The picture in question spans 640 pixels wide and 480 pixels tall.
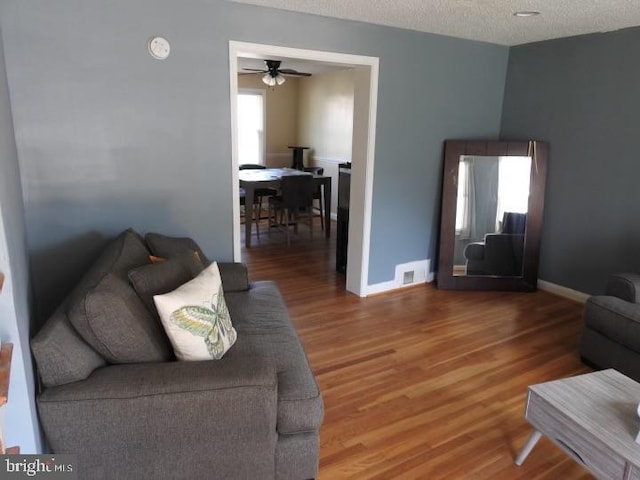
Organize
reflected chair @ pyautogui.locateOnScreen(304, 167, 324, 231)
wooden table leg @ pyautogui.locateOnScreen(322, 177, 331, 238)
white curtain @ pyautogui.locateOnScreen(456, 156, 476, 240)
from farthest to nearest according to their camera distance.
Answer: reflected chair @ pyautogui.locateOnScreen(304, 167, 324, 231), wooden table leg @ pyautogui.locateOnScreen(322, 177, 331, 238), white curtain @ pyautogui.locateOnScreen(456, 156, 476, 240)

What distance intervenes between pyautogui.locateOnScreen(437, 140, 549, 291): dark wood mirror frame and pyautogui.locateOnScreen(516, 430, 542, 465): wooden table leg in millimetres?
2214

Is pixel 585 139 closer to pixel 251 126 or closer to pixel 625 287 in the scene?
pixel 625 287

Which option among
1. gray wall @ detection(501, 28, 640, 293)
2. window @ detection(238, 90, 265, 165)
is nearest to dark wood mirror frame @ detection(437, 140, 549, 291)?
gray wall @ detection(501, 28, 640, 293)

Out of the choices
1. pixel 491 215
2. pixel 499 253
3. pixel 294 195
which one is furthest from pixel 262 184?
pixel 499 253

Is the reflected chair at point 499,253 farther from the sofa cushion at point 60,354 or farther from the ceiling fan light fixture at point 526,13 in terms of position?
the sofa cushion at point 60,354

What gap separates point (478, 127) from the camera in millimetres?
4203

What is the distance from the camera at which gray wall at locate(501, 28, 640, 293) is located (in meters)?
3.43

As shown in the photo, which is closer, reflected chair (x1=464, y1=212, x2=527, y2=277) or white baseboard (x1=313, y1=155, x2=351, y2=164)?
reflected chair (x1=464, y1=212, x2=527, y2=277)

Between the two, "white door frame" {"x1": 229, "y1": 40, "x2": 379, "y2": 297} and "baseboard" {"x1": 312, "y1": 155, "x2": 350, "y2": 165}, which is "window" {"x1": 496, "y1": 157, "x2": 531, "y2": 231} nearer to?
"white door frame" {"x1": 229, "y1": 40, "x2": 379, "y2": 297}

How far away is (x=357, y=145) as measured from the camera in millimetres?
3725

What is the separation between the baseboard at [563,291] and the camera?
3.85m

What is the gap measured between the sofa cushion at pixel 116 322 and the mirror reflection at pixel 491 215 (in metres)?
3.03

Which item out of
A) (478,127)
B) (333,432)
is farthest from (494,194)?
(333,432)

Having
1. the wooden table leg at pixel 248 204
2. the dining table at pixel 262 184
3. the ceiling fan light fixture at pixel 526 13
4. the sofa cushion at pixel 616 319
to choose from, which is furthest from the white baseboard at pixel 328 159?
the sofa cushion at pixel 616 319
